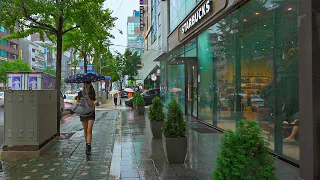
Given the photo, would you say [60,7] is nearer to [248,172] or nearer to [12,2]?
[12,2]

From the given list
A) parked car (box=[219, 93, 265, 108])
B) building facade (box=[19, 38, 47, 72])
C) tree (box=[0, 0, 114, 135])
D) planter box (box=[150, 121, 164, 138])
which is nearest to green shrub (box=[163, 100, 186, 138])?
parked car (box=[219, 93, 265, 108])

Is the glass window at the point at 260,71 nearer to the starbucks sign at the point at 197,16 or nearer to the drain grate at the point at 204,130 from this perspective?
the drain grate at the point at 204,130

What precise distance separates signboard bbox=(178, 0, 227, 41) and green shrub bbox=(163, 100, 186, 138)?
17.1 ft

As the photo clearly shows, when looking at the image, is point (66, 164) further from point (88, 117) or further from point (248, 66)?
point (248, 66)

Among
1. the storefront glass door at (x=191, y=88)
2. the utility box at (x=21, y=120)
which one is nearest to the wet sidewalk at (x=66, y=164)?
the utility box at (x=21, y=120)

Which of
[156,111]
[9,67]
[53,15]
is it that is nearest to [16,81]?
[53,15]

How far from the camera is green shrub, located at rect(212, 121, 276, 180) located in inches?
126

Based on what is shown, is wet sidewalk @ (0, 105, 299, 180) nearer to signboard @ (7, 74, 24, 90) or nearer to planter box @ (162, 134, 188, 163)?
planter box @ (162, 134, 188, 163)

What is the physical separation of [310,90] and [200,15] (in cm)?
883

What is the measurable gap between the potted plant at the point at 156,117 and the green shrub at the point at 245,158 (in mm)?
6406

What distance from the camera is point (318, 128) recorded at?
16.4 feet

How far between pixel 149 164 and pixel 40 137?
118 inches

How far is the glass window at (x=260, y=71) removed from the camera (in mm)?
6828

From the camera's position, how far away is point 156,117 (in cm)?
987
